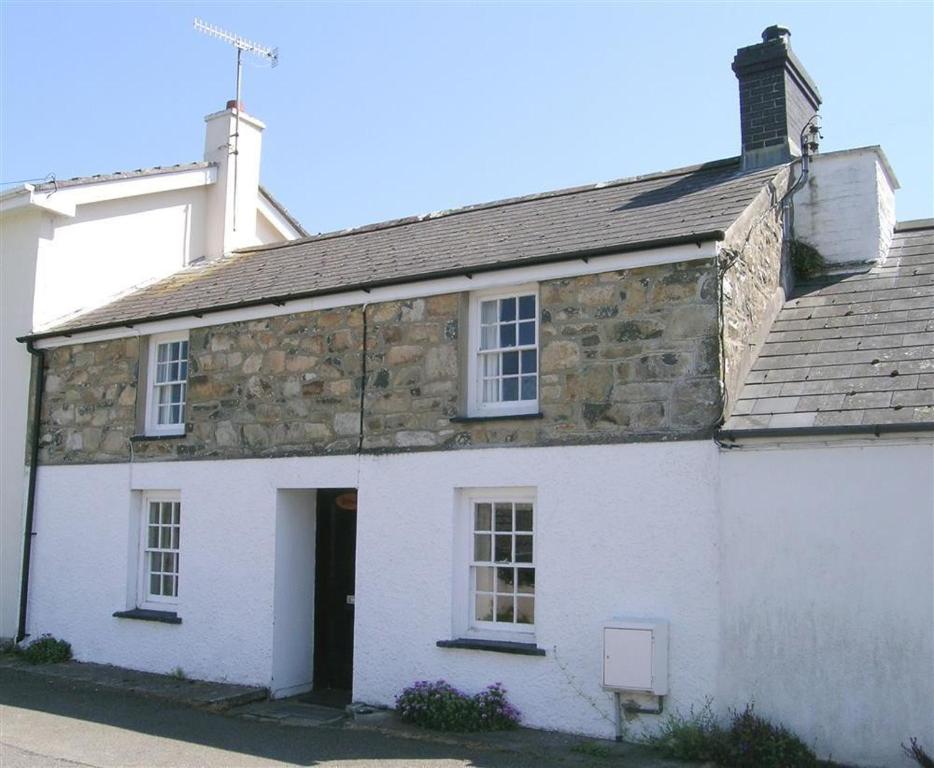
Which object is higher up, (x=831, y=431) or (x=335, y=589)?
(x=831, y=431)

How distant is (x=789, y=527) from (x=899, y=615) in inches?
41.8

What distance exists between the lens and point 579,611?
9.18 meters

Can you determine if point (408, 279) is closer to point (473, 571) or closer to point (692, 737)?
point (473, 571)

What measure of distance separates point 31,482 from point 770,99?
36.3ft

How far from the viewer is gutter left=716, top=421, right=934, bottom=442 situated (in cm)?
784

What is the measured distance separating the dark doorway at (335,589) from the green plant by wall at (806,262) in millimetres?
5816

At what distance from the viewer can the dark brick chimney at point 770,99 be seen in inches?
460

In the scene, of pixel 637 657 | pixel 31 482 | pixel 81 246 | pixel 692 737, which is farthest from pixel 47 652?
pixel 692 737

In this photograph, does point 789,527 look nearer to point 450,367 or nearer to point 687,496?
point 687,496

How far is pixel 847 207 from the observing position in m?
11.4

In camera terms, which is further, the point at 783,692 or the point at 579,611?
the point at 579,611

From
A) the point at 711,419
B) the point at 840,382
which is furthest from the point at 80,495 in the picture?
the point at 840,382

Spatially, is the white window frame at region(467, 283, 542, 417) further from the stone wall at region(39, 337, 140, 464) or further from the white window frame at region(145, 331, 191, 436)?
the stone wall at region(39, 337, 140, 464)

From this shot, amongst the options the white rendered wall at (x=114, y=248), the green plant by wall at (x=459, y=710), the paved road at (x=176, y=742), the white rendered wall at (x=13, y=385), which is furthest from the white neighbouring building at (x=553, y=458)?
the paved road at (x=176, y=742)
